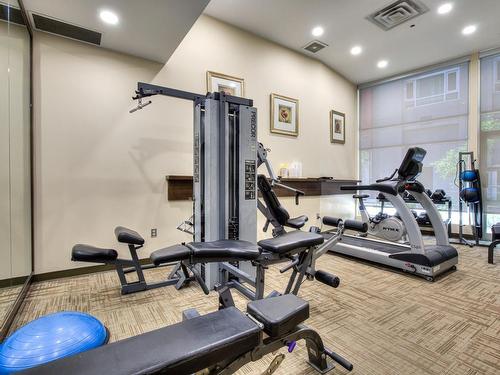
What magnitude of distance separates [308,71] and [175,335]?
5479mm

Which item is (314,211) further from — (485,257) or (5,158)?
(5,158)

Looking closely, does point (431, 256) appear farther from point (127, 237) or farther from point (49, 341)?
point (49, 341)

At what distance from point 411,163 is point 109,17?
3.68 meters

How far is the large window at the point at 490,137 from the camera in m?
4.77

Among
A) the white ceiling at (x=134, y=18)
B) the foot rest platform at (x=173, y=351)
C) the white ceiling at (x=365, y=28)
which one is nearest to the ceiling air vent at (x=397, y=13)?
the white ceiling at (x=365, y=28)

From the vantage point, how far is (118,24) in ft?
8.93

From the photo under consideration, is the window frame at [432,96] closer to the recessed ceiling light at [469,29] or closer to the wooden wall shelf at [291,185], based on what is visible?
the recessed ceiling light at [469,29]

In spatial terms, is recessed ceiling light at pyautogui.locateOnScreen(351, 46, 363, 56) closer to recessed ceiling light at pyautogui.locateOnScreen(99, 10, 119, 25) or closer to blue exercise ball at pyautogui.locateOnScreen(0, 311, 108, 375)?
recessed ceiling light at pyautogui.locateOnScreen(99, 10, 119, 25)

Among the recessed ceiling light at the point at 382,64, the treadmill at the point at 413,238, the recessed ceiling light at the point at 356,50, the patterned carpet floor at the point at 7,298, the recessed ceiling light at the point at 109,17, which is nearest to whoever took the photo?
the patterned carpet floor at the point at 7,298

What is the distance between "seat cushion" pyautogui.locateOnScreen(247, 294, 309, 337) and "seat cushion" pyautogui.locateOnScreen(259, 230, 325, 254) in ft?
1.56

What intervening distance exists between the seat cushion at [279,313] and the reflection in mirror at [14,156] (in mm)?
2064

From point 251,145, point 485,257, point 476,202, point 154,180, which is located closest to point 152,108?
point 154,180

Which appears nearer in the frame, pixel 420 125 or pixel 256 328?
pixel 256 328

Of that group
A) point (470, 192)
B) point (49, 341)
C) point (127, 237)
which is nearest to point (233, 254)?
point (49, 341)
